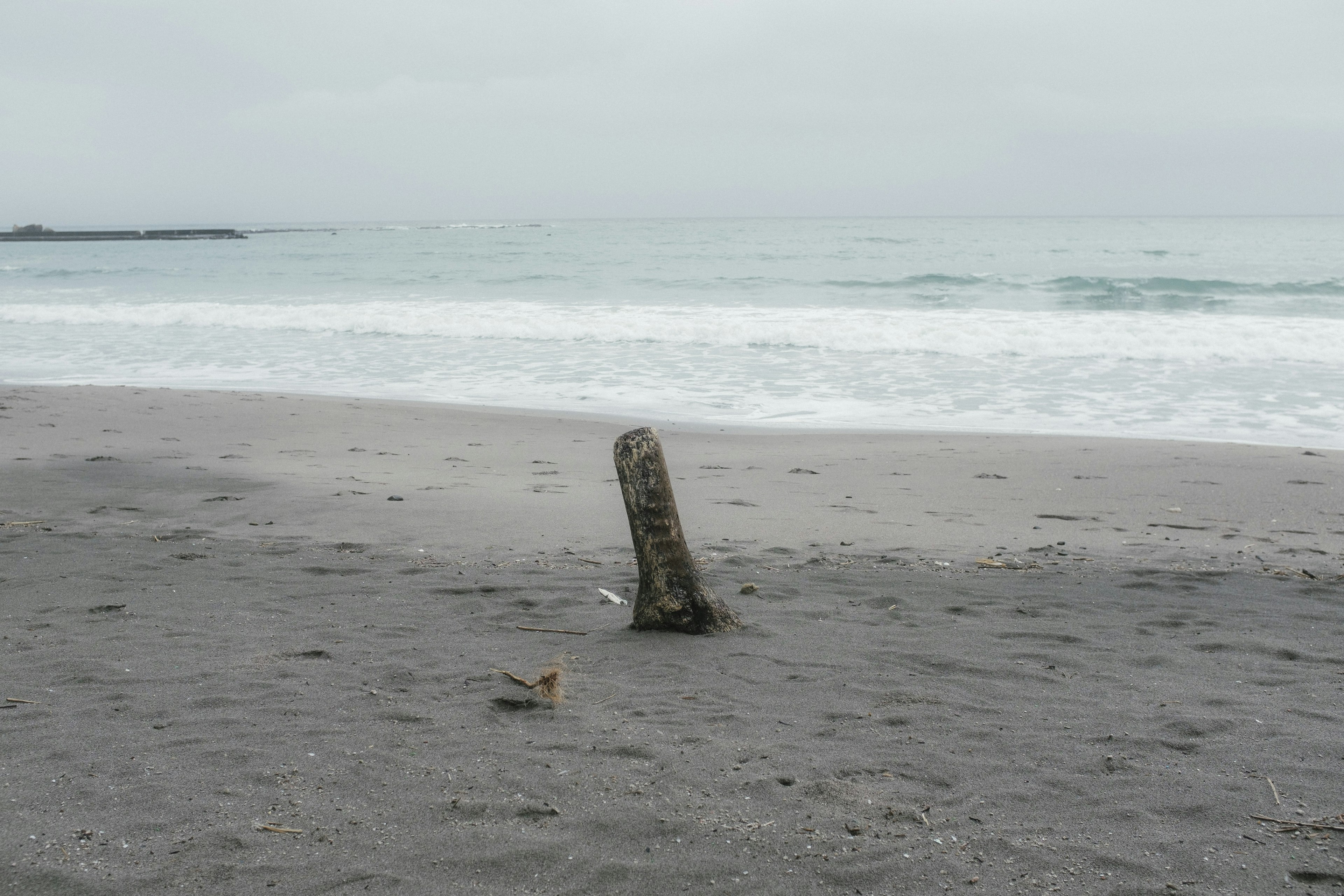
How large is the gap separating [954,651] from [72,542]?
15.2 feet

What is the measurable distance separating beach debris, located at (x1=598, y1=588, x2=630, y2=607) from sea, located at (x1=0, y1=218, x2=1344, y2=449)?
517 cm

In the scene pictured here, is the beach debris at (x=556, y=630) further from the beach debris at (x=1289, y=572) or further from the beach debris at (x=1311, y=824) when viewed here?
the beach debris at (x=1289, y=572)

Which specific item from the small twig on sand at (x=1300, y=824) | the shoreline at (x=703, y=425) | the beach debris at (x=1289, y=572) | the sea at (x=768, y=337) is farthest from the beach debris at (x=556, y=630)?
the sea at (x=768, y=337)

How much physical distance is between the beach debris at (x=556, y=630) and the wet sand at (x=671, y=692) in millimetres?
35

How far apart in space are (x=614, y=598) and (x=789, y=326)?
13515 millimetres

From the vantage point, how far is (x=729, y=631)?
3.91m

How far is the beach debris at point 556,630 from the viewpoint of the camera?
3.90 metres

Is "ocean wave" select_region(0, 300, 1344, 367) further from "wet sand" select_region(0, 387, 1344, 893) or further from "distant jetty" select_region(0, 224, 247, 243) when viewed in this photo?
"distant jetty" select_region(0, 224, 247, 243)

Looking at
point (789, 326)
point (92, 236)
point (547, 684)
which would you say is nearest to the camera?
point (547, 684)

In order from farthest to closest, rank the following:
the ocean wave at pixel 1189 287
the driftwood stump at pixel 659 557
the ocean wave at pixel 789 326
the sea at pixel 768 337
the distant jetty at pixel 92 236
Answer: the distant jetty at pixel 92 236, the ocean wave at pixel 1189 287, the ocean wave at pixel 789 326, the sea at pixel 768 337, the driftwood stump at pixel 659 557

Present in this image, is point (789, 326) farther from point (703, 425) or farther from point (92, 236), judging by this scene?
point (92, 236)

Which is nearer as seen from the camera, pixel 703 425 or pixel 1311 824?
pixel 1311 824

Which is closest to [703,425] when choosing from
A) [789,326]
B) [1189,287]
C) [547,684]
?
[547,684]

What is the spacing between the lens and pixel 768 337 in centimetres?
1641
